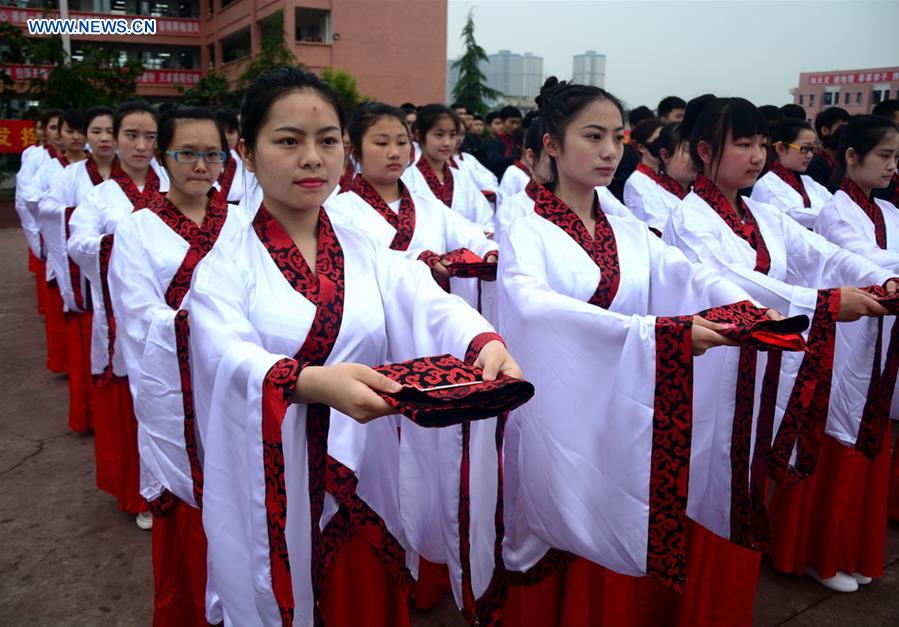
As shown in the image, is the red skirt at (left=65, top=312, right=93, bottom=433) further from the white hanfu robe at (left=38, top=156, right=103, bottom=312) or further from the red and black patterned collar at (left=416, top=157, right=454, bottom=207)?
the red and black patterned collar at (left=416, top=157, right=454, bottom=207)

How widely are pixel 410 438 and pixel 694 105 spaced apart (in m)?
1.91

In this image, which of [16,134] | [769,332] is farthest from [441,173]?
[16,134]

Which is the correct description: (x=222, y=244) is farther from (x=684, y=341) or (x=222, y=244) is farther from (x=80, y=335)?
(x=80, y=335)

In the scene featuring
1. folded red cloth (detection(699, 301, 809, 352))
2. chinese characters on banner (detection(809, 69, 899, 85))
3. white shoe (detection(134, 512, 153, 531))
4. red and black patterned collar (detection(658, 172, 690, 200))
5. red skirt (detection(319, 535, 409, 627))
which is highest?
chinese characters on banner (detection(809, 69, 899, 85))

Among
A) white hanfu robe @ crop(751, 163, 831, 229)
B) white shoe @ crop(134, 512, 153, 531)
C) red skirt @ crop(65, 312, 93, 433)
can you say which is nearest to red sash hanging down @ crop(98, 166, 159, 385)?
white shoe @ crop(134, 512, 153, 531)

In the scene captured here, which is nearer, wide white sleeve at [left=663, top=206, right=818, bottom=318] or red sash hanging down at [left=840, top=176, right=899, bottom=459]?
wide white sleeve at [left=663, top=206, right=818, bottom=318]

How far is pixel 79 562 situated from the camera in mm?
3033

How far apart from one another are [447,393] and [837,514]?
2.22 metres

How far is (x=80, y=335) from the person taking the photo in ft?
14.2

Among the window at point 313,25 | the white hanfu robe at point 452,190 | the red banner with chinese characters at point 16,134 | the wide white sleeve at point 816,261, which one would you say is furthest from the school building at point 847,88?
the wide white sleeve at point 816,261

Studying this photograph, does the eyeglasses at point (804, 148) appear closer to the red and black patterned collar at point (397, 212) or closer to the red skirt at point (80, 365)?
the red and black patterned collar at point (397, 212)

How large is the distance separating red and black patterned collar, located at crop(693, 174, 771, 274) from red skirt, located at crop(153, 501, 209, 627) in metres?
2.09

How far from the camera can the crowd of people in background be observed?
1.65 m

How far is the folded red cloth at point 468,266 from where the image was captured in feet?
8.43
